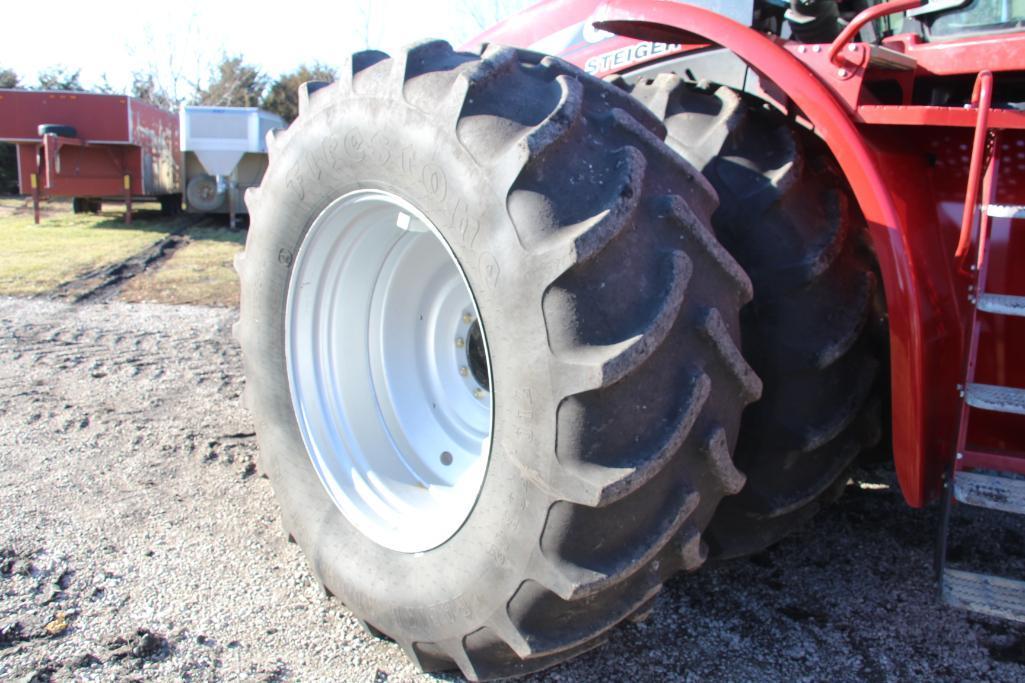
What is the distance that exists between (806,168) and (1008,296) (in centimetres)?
52

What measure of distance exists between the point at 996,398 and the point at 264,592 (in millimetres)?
1873

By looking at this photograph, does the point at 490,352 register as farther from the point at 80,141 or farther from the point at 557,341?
the point at 80,141

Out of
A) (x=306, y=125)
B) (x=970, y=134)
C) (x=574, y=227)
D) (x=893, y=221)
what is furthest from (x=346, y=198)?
(x=970, y=134)

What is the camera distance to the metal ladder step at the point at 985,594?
1.82m

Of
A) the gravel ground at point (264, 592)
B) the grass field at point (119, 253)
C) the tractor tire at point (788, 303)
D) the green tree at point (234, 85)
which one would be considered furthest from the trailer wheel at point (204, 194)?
the green tree at point (234, 85)

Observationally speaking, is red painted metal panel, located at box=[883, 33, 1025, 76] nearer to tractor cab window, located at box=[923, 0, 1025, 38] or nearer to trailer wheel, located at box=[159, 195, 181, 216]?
tractor cab window, located at box=[923, 0, 1025, 38]

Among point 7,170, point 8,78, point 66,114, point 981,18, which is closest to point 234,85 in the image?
point 8,78

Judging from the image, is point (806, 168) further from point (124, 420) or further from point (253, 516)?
point (124, 420)

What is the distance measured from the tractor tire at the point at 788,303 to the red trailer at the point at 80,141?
41.1 feet

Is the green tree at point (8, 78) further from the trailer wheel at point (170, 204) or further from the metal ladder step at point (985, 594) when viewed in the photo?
the metal ladder step at point (985, 594)

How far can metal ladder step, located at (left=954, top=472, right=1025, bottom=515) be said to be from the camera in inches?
70.6

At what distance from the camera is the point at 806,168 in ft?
6.73

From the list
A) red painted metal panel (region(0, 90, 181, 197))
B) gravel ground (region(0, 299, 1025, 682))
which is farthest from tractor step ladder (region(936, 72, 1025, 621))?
red painted metal panel (region(0, 90, 181, 197))

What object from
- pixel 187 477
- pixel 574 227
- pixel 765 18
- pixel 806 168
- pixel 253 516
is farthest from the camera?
pixel 187 477
